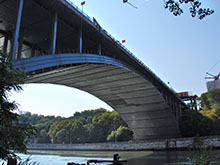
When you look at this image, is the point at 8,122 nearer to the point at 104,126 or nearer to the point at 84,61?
the point at 84,61

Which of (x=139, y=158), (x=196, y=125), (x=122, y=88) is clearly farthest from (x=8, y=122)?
(x=196, y=125)

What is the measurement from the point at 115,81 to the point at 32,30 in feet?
60.3

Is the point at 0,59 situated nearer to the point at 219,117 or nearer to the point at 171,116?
the point at 171,116

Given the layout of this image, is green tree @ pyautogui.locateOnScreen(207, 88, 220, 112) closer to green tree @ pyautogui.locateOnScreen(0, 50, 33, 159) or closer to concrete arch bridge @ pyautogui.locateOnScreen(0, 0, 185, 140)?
concrete arch bridge @ pyautogui.locateOnScreen(0, 0, 185, 140)

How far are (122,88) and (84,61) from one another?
20.4m

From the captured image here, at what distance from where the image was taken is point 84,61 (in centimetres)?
1769

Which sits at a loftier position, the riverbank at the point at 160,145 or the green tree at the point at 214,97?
the green tree at the point at 214,97

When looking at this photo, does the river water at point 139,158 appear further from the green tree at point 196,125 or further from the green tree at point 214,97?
the green tree at point 214,97

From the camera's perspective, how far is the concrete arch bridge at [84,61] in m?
15.0

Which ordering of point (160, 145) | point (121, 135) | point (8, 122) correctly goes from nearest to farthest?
point (8, 122), point (160, 145), point (121, 135)

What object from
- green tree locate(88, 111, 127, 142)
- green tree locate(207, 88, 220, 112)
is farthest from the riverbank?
green tree locate(207, 88, 220, 112)

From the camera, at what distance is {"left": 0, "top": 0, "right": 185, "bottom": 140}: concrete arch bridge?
1496 centimetres

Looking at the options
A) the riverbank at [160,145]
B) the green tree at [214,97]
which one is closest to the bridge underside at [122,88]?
the riverbank at [160,145]

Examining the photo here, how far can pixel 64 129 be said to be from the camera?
69.8 m
